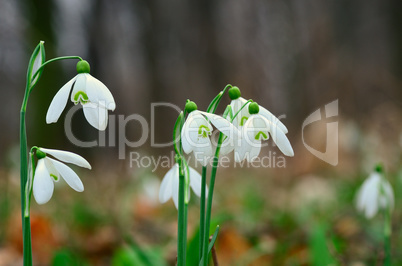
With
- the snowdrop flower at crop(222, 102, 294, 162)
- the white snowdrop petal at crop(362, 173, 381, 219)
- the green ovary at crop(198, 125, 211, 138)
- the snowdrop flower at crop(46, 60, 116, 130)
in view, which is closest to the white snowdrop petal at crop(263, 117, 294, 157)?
the snowdrop flower at crop(222, 102, 294, 162)

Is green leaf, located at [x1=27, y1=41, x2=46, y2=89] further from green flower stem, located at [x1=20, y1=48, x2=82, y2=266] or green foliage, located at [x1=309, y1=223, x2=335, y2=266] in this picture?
green foliage, located at [x1=309, y1=223, x2=335, y2=266]

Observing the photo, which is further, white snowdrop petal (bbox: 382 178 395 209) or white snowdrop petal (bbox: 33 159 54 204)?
white snowdrop petal (bbox: 382 178 395 209)

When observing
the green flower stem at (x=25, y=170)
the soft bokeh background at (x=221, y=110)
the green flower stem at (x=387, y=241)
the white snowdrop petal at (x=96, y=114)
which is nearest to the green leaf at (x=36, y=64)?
the green flower stem at (x=25, y=170)

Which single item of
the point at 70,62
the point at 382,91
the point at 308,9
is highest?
the point at 308,9

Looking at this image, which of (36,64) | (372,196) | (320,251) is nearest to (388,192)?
(372,196)

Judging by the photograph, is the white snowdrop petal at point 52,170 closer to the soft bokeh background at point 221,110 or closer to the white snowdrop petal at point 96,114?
the white snowdrop petal at point 96,114

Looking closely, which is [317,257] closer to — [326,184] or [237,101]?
[237,101]

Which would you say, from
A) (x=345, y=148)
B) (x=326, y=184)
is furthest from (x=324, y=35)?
(x=326, y=184)
